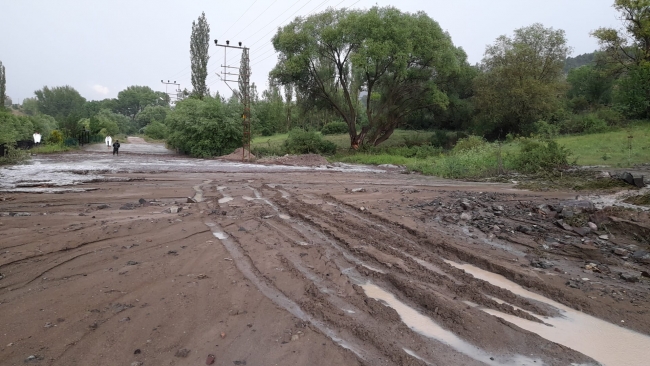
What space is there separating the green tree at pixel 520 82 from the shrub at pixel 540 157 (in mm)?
15593

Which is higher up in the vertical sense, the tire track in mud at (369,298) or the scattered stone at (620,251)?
Answer: the scattered stone at (620,251)

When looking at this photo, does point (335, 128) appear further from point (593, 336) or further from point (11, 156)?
point (593, 336)

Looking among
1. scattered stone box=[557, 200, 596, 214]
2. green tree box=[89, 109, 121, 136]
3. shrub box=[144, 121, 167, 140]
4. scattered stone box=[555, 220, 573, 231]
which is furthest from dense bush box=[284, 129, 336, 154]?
shrub box=[144, 121, 167, 140]

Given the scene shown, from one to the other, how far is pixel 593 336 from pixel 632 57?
138ft

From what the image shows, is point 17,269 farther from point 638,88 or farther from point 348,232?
point 638,88

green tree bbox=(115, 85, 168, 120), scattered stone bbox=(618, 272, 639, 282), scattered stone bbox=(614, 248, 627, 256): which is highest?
green tree bbox=(115, 85, 168, 120)

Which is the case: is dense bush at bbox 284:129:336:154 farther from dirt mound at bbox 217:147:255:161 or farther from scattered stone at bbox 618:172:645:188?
scattered stone at bbox 618:172:645:188

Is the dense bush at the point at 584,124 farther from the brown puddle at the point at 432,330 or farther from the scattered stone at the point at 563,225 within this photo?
the brown puddle at the point at 432,330

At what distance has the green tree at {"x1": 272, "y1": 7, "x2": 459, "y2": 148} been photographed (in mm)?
30422

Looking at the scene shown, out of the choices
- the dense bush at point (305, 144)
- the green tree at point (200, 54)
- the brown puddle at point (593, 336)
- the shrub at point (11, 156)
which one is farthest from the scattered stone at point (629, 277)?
the green tree at point (200, 54)

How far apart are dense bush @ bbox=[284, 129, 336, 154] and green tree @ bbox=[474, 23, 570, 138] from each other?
13749mm

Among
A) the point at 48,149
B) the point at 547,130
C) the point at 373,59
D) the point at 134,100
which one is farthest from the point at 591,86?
the point at 134,100

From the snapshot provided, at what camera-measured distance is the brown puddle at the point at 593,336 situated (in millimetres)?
4062

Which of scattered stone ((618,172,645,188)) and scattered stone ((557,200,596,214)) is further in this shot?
scattered stone ((618,172,645,188))
